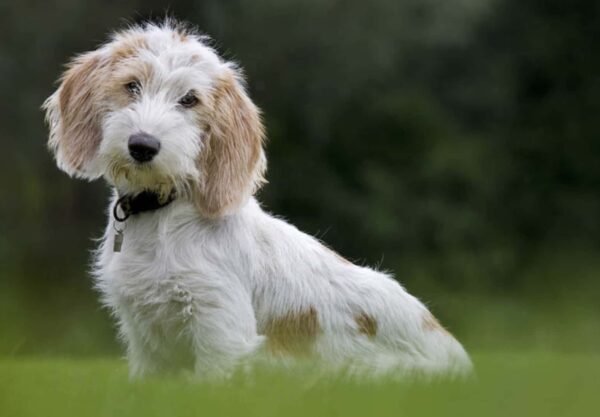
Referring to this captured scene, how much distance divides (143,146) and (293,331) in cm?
107

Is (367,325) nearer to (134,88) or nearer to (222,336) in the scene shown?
(222,336)

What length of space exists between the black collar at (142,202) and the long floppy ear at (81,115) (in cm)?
27

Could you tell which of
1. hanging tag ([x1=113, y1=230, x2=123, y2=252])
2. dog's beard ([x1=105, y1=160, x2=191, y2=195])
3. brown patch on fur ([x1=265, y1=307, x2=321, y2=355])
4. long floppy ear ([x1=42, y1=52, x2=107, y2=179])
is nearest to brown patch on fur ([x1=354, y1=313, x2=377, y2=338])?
brown patch on fur ([x1=265, y1=307, x2=321, y2=355])

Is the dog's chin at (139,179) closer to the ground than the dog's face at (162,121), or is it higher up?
closer to the ground

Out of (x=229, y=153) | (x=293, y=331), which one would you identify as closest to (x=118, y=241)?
(x=229, y=153)

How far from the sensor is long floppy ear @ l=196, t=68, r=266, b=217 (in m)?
6.46

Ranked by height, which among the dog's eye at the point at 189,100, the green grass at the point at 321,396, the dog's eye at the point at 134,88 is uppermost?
the dog's eye at the point at 189,100

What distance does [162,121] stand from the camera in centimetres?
626

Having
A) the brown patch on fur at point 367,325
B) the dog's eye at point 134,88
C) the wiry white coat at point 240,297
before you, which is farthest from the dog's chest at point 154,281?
the brown patch on fur at point 367,325

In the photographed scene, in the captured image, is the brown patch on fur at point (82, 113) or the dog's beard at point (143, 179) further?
the brown patch on fur at point (82, 113)

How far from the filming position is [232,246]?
6.36 meters

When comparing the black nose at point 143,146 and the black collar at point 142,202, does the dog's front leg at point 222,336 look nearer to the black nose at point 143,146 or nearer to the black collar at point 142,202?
the black collar at point 142,202

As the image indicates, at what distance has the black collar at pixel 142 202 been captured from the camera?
647 cm

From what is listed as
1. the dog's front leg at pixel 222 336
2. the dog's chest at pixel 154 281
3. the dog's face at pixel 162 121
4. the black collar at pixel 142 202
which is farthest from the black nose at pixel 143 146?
the dog's front leg at pixel 222 336
